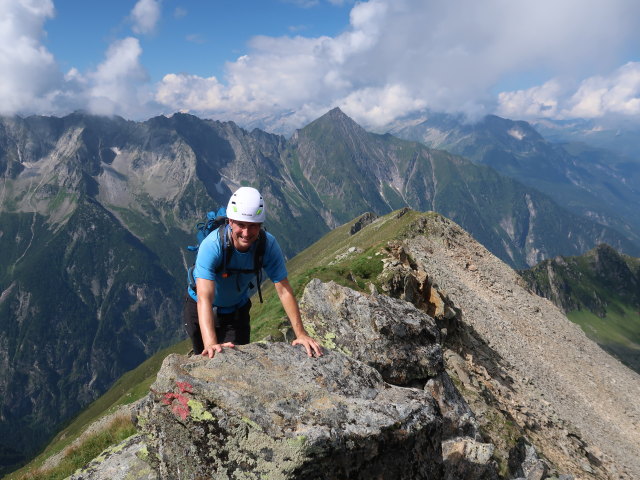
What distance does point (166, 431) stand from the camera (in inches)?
299

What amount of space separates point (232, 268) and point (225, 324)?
208 cm

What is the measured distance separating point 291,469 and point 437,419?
4356 millimetres

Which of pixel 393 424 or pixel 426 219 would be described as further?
pixel 426 219

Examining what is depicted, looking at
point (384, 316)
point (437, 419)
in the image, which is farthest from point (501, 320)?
point (437, 419)

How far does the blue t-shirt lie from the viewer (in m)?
9.10

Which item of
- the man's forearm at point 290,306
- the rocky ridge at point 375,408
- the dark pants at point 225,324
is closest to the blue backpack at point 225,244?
the man's forearm at point 290,306

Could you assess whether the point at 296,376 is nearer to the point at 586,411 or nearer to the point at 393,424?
the point at 393,424

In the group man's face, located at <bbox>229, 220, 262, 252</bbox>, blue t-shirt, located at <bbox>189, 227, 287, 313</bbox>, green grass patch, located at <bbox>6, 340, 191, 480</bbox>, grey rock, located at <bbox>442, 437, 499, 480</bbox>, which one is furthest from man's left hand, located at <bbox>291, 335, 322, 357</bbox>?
green grass patch, located at <bbox>6, 340, 191, 480</bbox>

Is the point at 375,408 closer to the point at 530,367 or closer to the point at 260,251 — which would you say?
the point at 260,251

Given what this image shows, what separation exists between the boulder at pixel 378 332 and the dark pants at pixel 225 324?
4.30m

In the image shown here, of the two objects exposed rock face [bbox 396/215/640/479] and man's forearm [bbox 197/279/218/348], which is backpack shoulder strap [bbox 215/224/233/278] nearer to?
man's forearm [bbox 197/279/218/348]

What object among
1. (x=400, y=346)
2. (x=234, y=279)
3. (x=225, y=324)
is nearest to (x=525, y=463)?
(x=400, y=346)

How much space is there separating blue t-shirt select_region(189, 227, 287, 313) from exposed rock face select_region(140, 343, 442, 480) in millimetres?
1592

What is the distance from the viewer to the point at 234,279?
9.98 meters
